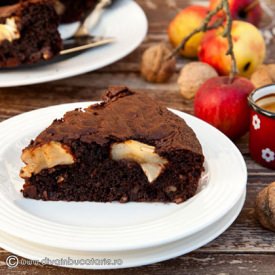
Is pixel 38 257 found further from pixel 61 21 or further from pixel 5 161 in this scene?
pixel 61 21

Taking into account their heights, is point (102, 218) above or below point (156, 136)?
below

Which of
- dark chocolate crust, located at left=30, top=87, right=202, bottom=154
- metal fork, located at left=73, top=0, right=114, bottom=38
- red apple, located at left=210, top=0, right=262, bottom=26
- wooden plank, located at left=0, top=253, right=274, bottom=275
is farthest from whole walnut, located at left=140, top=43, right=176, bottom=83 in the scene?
wooden plank, located at left=0, top=253, right=274, bottom=275

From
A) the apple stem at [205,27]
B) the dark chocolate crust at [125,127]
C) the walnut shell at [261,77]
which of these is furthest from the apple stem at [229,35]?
the dark chocolate crust at [125,127]

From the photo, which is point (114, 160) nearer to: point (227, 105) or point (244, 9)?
point (227, 105)

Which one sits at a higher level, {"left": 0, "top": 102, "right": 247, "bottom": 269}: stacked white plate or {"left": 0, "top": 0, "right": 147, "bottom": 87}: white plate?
{"left": 0, "top": 102, "right": 247, "bottom": 269}: stacked white plate

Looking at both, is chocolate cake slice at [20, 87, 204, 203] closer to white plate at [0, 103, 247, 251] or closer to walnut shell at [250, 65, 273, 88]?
white plate at [0, 103, 247, 251]

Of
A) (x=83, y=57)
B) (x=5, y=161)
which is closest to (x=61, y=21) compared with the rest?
(x=83, y=57)
